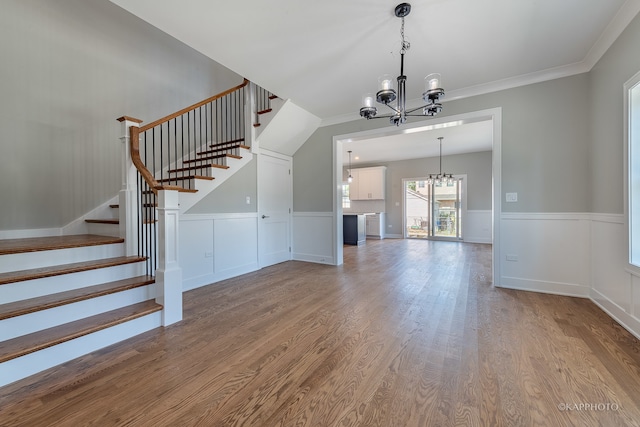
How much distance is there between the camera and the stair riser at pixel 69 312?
5.50 ft

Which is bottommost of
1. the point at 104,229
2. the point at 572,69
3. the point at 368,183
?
the point at 104,229

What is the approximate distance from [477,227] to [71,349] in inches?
340

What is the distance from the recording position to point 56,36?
3137 millimetres

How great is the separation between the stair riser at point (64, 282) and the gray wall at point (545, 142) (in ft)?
14.5

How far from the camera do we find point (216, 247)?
3.73 metres

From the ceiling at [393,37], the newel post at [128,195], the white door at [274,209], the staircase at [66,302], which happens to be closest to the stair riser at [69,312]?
the staircase at [66,302]

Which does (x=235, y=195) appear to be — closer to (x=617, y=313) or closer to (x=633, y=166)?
(x=633, y=166)

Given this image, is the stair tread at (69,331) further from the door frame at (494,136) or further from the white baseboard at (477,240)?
the white baseboard at (477,240)

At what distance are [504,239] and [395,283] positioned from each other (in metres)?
1.53

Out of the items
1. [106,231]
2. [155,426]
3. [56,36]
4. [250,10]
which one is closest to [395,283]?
[155,426]

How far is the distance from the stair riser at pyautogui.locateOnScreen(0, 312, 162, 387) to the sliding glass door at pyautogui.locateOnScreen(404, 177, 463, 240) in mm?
7806

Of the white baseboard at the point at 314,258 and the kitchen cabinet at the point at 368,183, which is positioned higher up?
the kitchen cabinet at the point at 368,183

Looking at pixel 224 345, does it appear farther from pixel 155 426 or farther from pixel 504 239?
pixel 504 239

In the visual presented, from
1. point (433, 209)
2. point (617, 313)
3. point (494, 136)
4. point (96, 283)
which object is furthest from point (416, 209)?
point (96, 283)
